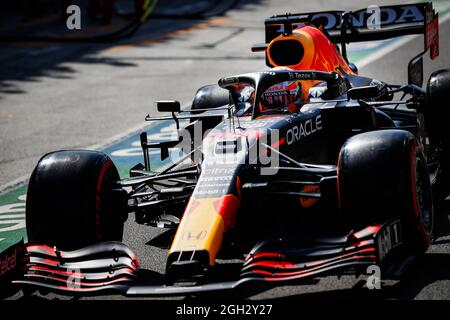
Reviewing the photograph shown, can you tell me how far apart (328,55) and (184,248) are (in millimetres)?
3931

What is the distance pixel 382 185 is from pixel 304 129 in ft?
4.89

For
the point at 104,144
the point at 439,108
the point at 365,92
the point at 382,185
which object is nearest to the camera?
the point at 382,185

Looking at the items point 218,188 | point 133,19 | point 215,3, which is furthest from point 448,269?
point 215,3

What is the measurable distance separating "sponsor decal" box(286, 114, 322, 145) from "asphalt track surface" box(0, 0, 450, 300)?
4.23 feet

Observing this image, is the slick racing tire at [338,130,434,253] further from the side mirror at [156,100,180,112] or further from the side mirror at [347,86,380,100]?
the side mirror at [156,100,180,112]

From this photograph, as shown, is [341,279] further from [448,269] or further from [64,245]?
[64,245]

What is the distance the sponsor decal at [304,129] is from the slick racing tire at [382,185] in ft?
3.08

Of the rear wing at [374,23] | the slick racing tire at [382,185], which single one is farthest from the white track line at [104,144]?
the slick racing tire at [382,185]

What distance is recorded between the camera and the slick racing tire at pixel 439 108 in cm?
909

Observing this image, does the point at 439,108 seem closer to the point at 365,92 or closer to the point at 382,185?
the point at 365,92

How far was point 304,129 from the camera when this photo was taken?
7926mm

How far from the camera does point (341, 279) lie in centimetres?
669

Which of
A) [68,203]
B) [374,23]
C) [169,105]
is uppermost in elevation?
[374,23]

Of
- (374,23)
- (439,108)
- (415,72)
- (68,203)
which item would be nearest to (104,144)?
(374,23)
